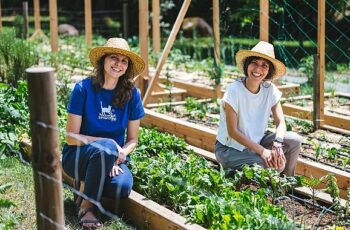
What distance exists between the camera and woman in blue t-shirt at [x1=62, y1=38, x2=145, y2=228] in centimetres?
427

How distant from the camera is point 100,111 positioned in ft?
14.9

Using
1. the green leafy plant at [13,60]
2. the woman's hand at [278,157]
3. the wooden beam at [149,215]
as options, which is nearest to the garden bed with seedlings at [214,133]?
the woman's hand at [278,157]

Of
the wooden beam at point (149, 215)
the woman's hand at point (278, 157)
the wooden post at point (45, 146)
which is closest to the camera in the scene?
the wooden post at point (45, 146)

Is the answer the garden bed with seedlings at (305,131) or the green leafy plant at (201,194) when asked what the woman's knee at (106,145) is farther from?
the garden bed with seedlings at (305,131)

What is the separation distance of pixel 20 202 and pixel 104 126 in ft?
2.71

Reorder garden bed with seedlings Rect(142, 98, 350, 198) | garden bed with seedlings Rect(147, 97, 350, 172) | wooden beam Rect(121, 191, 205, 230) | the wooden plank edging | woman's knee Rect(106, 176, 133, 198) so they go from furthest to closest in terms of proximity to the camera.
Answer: the wooden plank edging
garden bed with seedlings Rect(147, 97, 350, 172)
garden bed with seedlings Rect(142, 98, 350, 198)
woman's knee Rect(106, 176, 133, 198)
wooden beam Rect(121, 191, 205, 230)

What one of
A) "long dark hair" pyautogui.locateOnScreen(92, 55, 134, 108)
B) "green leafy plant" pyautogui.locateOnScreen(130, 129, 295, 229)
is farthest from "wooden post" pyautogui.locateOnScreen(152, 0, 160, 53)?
"long dark hair" pyautogui.locateOnScreen(92, 55, 134, 108)

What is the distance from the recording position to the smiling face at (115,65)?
4.48 m

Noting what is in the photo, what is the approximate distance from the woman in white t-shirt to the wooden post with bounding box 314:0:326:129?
1.44 metres

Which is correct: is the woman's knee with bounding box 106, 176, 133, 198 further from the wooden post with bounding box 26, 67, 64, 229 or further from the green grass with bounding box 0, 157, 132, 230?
the wooden post with bounding box 26, 67, 64, 229

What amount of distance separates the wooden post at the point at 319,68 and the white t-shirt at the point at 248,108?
146 cm

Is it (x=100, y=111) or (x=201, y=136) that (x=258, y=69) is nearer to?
(x=100, y=111)

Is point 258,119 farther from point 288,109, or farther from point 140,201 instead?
point 288,109

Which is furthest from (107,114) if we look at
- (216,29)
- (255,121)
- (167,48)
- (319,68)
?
(216,29)
